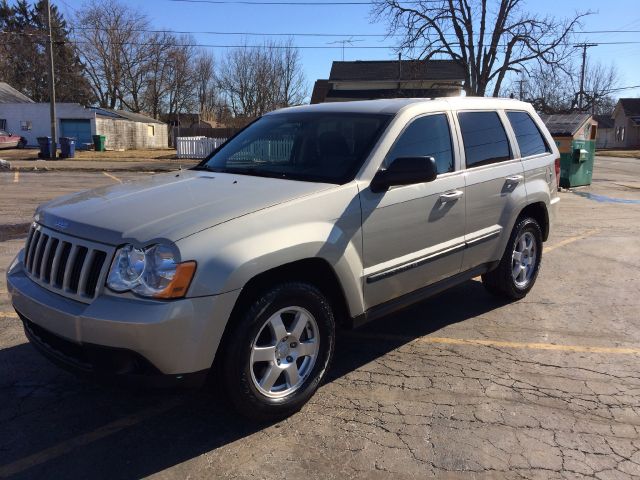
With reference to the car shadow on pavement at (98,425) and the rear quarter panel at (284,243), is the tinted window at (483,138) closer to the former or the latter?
the rear quarter panel at (284,243)

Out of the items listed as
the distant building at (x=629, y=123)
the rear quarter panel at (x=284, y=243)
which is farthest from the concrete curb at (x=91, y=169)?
the distant building at (x=629, y=123)

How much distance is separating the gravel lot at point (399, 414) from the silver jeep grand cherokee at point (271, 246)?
1.11ft

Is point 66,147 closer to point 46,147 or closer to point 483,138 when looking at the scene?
point 46,147

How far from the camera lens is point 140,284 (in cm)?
278

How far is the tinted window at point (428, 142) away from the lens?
401 cm

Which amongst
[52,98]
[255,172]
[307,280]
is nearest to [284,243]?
[307,280]

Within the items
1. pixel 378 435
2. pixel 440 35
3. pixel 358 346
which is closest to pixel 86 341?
pixel 378 435

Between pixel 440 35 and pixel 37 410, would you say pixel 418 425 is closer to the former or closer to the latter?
pixel 37 410

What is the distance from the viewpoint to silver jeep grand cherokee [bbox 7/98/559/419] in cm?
279

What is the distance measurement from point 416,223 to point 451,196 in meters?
0.46

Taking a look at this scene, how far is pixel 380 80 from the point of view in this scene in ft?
168

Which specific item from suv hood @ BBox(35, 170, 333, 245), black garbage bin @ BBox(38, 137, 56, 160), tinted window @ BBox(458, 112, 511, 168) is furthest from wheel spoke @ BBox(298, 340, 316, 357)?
black garbage bin @ BBox(38, 137, 56, 160)

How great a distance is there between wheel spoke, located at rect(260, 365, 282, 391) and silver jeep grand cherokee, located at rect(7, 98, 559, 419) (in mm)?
11

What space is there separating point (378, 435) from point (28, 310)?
210cm
